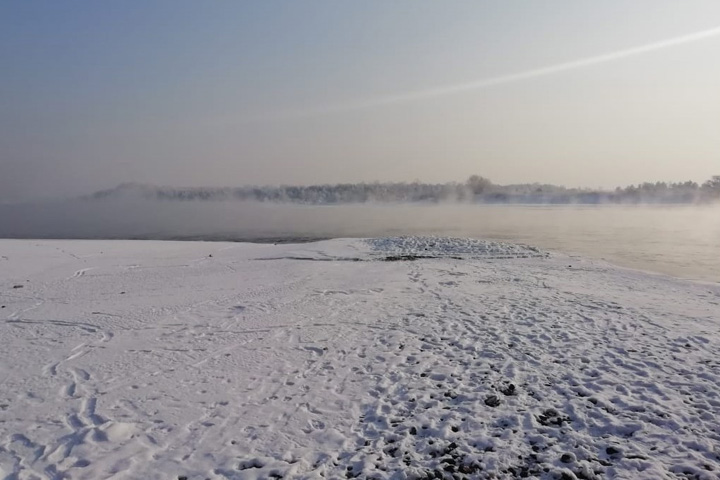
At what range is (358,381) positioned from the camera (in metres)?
7.27

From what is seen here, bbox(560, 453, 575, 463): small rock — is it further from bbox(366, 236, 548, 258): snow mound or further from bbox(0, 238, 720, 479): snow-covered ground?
bbox(366, 236, 548, 258): snow mound

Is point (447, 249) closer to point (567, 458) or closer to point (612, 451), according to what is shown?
point (612, 451)

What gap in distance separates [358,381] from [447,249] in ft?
58.7

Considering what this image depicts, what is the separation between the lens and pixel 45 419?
19.6 ft

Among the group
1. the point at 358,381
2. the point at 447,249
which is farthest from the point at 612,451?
the point at 447,249

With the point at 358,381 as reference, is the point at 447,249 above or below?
above

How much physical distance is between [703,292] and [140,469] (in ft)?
52.2

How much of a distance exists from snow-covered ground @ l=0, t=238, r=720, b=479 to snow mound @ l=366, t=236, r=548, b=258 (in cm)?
816

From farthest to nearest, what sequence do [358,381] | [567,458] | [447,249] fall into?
[447,249] < [358,381] < [567,458]

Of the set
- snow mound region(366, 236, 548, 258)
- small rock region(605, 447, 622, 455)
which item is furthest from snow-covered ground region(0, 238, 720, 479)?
snow mound region(366, 236, 548, 258)

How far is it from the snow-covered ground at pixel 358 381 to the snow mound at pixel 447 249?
816 centimetres

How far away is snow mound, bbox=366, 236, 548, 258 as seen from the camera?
2283 cm

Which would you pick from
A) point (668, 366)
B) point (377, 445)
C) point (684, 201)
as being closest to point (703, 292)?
point (668, 366)

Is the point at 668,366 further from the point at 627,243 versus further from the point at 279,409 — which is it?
the point at 627,243
